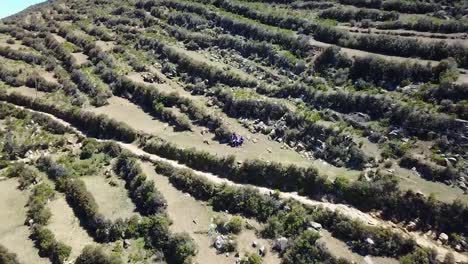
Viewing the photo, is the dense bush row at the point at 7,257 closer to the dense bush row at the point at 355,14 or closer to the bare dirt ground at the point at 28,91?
the bare dirt ground at the point at 28,91

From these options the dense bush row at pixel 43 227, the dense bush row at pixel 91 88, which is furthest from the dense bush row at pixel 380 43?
the dense bush row at pixel 43 227

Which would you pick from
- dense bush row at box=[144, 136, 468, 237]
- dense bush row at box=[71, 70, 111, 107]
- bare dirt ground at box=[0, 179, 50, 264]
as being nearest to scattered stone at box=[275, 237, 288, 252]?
dense bush row at box=[144, 136, 468, 237]

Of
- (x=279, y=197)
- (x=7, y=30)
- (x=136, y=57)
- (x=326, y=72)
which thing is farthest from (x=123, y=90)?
(x=7, y=30)

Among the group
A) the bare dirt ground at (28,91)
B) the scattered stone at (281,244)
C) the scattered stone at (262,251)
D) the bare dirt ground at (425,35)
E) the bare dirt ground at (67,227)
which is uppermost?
the bare dirt ground at (425,35)

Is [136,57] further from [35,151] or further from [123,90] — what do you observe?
[35,151]

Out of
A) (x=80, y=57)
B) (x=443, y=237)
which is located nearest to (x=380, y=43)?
(x=443, y=237)

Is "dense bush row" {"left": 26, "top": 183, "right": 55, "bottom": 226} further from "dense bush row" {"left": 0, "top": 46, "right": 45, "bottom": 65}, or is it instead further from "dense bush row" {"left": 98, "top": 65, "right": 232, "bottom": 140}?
"dense bush row" {"left": 0, "top": 46, "right": 45, "bottom": 65}
